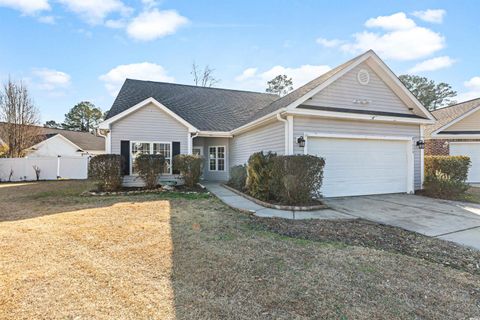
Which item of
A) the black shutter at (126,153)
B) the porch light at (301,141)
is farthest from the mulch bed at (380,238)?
the black shutter at (126,153)

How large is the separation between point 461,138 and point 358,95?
8913mm

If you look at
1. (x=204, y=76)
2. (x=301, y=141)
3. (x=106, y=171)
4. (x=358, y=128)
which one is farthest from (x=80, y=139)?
(x=358, y=128)

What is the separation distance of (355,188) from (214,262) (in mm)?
7348

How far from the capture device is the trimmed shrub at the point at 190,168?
34.5 feet

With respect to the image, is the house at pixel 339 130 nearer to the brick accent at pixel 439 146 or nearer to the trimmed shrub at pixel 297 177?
the trimmed shrub at pixel 297 177

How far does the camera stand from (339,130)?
8.85m

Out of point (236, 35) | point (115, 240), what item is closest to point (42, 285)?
point (115, 240)

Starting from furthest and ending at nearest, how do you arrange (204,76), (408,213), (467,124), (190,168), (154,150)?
(204,76) → (467,124) → (154,150) → (190,168) → (408,213)

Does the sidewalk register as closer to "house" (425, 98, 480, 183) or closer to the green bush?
the green bush

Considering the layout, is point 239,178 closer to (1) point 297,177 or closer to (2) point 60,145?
(1) point 297,177

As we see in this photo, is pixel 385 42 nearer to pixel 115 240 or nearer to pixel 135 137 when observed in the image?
pixel 135 137

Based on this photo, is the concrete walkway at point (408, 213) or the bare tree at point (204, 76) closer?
the concrete walkway at point (408, 213)

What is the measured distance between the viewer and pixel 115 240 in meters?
4.37

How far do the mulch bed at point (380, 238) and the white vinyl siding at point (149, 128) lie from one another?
23.8 ft
